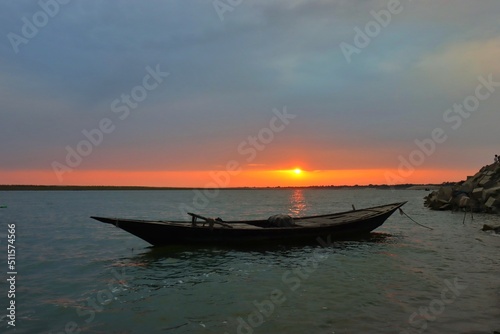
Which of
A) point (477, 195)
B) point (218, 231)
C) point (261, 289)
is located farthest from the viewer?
point (477, 195)

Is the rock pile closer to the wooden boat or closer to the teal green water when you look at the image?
Result: the teal green water

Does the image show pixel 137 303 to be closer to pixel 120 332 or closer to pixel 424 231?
pixel 120 332

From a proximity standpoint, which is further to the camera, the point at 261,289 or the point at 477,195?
the point at 477,195

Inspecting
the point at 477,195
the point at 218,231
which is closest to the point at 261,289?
the point at 218,231

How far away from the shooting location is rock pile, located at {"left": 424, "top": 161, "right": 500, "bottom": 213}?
3644cm

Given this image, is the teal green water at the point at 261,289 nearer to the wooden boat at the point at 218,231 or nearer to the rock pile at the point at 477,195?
the wooden boat at the point at 218,231

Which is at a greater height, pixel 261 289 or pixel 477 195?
pixel 477 195

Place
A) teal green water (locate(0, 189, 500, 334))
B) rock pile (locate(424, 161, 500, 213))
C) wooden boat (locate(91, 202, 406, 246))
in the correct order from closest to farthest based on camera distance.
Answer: teal green water (locate(0, 189, 500, 334)) → wooden boat (locate(91, 202, 406, 246)) → rock pile (locate(424, 161, 500, 213))

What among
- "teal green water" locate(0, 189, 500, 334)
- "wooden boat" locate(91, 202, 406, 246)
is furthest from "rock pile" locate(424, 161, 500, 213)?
"wooden boat" locate(91, 202, 406, 246)

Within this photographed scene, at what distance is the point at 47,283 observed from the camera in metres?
12.6

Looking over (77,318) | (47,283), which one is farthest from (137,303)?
(47,283)

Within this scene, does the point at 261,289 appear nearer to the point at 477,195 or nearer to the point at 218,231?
the point at 218,231

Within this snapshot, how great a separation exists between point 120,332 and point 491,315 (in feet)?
27.8

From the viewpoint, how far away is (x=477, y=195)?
39094 millimetres
